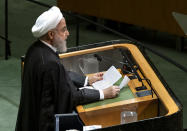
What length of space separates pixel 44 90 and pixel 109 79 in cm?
69

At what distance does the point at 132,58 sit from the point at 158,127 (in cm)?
96

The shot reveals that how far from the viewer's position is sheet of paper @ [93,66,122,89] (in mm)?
3817

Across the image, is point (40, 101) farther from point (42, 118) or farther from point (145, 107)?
point (145, 107)

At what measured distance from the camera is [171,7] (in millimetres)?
7324

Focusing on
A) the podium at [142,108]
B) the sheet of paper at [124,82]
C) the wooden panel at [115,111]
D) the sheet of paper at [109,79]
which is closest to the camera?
the podium at [142,108]

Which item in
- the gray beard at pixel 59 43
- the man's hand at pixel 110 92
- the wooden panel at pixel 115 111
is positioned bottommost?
the wooden panel at pixel 115 111

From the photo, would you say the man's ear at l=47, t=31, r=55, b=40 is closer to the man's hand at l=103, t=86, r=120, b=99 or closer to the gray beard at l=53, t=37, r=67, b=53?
the gray beard at l=53, t=37, r=67, b=53

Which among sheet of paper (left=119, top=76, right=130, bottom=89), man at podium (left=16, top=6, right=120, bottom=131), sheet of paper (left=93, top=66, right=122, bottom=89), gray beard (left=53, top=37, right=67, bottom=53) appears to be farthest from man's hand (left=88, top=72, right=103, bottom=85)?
gray beard (left=53, top=37, right=67, bottom=53)

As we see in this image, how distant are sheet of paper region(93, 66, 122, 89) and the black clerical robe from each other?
38cm

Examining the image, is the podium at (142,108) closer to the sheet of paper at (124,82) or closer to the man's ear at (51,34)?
the sheet of paper at (124,82)

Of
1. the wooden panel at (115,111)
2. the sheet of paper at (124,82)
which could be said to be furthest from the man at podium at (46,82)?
the sheet of paper at (124,82)

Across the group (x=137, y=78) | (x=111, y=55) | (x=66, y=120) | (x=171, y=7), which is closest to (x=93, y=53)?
(x=111, y=55)

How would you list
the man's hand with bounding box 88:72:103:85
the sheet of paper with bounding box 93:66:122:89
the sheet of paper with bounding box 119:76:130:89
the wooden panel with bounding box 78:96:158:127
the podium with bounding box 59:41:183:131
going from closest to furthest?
the podium with bounding box 59:41:183:131, the wooden panel with bounding box 78:96:158:127, the sheet of paper with bounding box 119:76:130:89, the sheet of paper with bounding box 93:66:122:89, the man's hand with bounding box 88:72:103:85

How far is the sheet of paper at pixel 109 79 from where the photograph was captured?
150 inches
